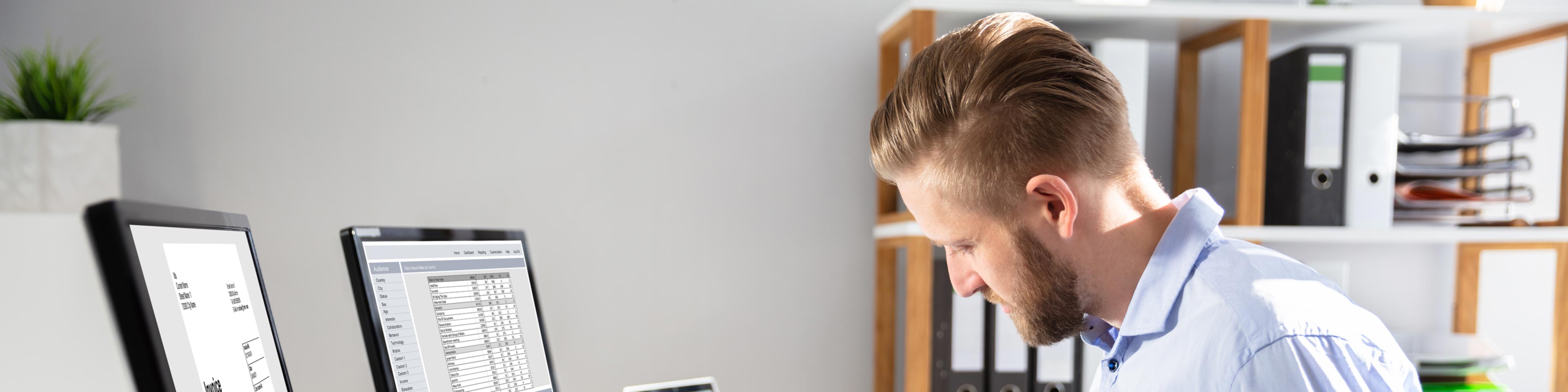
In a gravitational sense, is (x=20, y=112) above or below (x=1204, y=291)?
above

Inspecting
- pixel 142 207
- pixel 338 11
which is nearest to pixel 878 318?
pixel 338 11

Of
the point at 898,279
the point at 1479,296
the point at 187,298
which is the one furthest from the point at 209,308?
the point at 1479,296

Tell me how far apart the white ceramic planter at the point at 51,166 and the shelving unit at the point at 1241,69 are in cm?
127

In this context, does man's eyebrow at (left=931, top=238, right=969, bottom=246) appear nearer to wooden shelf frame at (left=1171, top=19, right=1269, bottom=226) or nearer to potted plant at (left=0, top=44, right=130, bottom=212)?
wooden shelf frame at (left=1171, top=19, right=1269, bottom=226)

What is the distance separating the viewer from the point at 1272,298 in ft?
1.96

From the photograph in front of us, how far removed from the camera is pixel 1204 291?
0.65m

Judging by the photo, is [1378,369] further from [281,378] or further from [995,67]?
[281,378]

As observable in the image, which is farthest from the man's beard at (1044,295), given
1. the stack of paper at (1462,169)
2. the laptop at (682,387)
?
the stack of paper at (1462,169)

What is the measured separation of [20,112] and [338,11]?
49 centimetres

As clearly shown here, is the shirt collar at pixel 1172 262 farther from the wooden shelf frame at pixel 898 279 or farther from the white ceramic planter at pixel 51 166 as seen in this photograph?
the white ceramic planter at pixel 51 166

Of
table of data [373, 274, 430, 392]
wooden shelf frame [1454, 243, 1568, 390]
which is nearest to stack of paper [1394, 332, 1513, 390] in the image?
wooden shelf frame [1454, 243, 1568, 390]

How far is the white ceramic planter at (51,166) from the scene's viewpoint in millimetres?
1250

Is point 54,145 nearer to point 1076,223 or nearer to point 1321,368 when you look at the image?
point 1076,223

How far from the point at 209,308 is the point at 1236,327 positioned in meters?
0.71
